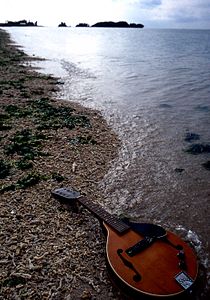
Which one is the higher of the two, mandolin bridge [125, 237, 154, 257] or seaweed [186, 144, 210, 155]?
mandolin bridge [125, 237, 154, 257]

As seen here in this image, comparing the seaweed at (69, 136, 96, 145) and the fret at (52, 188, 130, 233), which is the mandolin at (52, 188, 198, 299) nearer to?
the fret at (52, 188, 130, 233)

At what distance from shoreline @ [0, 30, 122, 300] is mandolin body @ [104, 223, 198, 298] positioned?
0.67 meters

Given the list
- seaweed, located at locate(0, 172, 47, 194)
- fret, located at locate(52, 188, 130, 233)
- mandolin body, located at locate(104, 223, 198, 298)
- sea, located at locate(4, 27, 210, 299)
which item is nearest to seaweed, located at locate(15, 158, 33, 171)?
seaweed, located at locate(0, 172, 47, 194)

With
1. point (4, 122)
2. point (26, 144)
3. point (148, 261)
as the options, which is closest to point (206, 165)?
point (148, 261)

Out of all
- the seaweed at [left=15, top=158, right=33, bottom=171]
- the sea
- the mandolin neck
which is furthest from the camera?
the seaweed at [left=15, top=158, right=33, bottom=171]

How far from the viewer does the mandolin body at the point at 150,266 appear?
4.81 m

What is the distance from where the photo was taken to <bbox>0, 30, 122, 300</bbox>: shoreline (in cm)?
→ 565

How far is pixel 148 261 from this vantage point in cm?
527

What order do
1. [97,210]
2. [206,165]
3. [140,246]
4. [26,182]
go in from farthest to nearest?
[206,165], [26,182], [97,210], [140,246]

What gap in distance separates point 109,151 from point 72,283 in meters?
6.30

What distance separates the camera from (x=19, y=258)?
6.07 meters

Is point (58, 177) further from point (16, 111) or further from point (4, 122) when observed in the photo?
point (16, 111)

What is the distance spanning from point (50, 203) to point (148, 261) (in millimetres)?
3435

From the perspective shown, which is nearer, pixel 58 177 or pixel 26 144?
A: pixel 58 177
